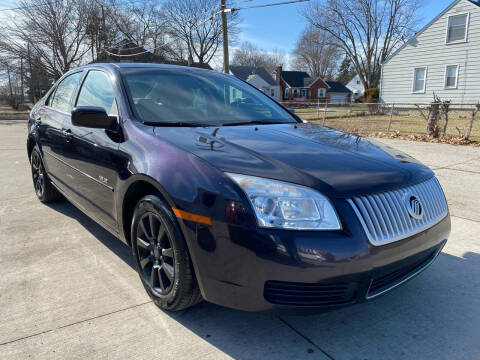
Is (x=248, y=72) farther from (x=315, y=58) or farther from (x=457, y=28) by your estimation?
(x=457, y=28)

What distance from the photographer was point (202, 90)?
3.28 metres

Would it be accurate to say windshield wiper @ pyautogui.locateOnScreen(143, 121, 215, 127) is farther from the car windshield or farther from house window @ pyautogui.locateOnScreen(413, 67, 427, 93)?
house window @ pyautogui.locateOnScreen(413, 67, 427, 93)

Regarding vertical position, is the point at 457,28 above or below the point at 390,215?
above

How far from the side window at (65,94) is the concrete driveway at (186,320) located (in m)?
1.39

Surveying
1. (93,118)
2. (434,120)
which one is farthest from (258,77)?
(93,118)

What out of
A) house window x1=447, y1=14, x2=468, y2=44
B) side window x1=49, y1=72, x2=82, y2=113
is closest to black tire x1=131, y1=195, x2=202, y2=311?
side window x1=49, y1=72, x2=82, y2=113

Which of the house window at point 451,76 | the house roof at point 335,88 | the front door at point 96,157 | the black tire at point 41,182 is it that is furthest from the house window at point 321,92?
the front door at point 96,157

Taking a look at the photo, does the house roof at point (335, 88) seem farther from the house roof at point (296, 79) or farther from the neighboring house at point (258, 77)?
the neighboring house at point (258, 77)

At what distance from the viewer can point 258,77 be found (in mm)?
55281

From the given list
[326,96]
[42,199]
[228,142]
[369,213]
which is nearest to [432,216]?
[369,213]

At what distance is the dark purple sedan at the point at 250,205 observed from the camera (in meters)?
1.79

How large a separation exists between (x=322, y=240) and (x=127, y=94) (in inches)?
74.3

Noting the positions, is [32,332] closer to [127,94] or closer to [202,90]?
[127,94]

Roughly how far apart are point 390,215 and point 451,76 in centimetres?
2332
